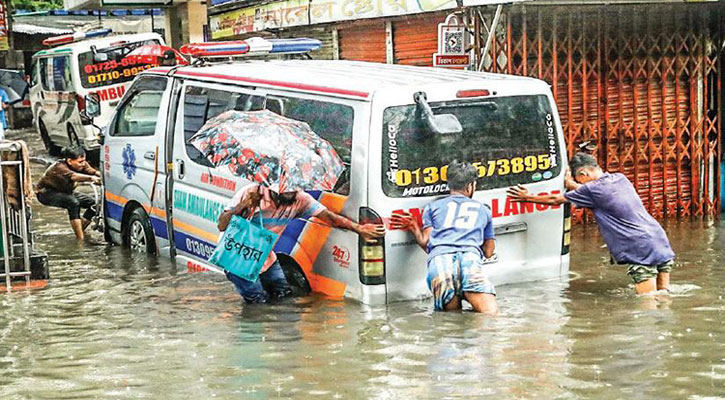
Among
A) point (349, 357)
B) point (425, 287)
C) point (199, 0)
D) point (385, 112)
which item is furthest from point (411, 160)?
point (199, 0)

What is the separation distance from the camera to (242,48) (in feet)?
34.2

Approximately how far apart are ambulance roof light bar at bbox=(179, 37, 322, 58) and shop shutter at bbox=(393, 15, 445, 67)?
375 centimetres

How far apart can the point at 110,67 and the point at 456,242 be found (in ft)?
45.3

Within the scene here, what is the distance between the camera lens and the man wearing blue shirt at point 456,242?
7469 millimetres

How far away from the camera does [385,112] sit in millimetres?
7469

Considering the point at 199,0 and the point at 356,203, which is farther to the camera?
the point at 199,0

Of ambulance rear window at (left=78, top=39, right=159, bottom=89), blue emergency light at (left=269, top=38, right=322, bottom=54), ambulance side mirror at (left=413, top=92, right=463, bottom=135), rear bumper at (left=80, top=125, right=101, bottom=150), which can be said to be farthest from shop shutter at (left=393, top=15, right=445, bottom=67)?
ambulance side mirror at (left=413, top=92, right=463, bottom=135)

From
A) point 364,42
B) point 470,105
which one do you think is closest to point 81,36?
point 364,42

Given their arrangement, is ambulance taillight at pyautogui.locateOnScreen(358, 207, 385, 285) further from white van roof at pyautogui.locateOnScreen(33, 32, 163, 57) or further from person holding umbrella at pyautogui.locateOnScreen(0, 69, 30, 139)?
white van roof at pyautogui.locateOnScreen(33, 32, 163, 57)

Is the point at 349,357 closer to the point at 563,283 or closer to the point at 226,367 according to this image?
the point at 226,367

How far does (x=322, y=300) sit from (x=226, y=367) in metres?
1.59

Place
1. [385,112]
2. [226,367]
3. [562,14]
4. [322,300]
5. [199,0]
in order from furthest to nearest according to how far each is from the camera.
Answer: [199,0] → [562,14] → [322,300] → [385,112] → [226,367]

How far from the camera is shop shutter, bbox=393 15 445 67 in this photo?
586 inches

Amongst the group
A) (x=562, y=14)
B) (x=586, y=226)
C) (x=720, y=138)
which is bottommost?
(x=586, y=226)
